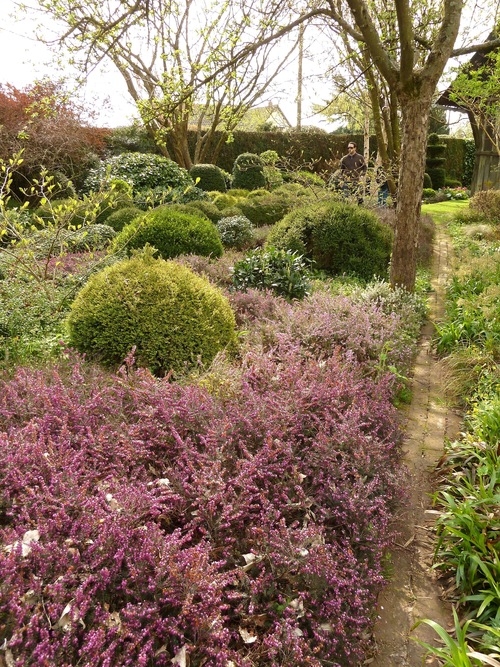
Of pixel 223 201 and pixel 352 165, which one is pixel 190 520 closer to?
pixel 352 165

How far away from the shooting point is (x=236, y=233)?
9.59 metres

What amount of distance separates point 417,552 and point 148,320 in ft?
8.16

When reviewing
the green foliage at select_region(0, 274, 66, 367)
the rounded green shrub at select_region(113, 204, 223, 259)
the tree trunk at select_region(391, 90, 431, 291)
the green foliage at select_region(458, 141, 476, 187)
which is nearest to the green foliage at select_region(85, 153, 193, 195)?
the rounded green shrub at select_region(113, 204, 223, 259)

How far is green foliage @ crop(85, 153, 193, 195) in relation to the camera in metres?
13.7

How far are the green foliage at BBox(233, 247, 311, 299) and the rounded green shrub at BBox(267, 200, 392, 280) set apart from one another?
1387 millimetres

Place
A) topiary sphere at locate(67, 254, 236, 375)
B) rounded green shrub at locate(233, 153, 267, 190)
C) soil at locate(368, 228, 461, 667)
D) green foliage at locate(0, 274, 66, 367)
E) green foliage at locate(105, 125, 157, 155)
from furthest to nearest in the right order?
1. green foliage at locate(105, 125, 157, 155)
2. rounded green shrub at locate(233, 153, 267, 190)
3. green foliage at locate(0, 274, 66, 367)
4. topiary sphere at locate(67, 254, 236, 375)
5. soil at locate(368, 228, 461, 667)

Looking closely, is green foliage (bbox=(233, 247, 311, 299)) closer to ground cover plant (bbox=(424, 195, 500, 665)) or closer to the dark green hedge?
ground cover plant (bbox=(424, 195, 500, 665))

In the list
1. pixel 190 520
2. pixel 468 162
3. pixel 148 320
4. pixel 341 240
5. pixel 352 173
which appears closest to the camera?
pixel 190 520

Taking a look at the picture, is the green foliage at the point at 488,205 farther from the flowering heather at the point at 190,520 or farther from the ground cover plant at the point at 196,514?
the flowering heather at the point at 190,520

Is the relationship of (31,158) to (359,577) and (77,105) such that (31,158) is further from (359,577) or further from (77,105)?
(359,577)

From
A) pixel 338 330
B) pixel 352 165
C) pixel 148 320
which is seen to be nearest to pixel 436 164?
pixel 352 165

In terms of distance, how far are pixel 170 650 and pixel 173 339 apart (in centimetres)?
247

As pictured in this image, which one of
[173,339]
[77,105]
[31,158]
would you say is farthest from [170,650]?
[77,105]

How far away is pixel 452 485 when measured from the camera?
129 inches
